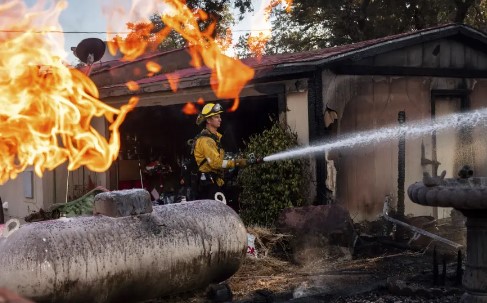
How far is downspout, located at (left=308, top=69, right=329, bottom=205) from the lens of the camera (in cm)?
933

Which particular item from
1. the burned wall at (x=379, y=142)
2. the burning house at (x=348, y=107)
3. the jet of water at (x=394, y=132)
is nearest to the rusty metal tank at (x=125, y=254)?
the jet of water at (x=394, y=132)

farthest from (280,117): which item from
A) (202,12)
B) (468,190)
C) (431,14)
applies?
(431,14)

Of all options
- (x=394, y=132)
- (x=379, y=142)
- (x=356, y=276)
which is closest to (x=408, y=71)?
(x=394, y=132)

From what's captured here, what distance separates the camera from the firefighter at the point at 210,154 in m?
8.43

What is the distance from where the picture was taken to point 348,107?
10008 mm

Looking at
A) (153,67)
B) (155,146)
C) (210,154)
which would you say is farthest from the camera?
(153,67)

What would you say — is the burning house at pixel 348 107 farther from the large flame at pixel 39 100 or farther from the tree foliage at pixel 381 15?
the tree foliage at pixel 381 15

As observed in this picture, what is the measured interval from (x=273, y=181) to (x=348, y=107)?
1944 millimetres

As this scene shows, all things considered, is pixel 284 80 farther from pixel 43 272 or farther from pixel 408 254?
pixel 43 272

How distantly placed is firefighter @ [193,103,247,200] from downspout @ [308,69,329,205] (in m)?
1.46

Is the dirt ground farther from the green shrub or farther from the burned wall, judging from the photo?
the burned wall

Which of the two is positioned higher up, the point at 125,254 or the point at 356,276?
the point at 125,254

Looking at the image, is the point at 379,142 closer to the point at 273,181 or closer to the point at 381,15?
the point at 273,181

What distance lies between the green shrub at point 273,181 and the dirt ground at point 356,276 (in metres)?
0.80
